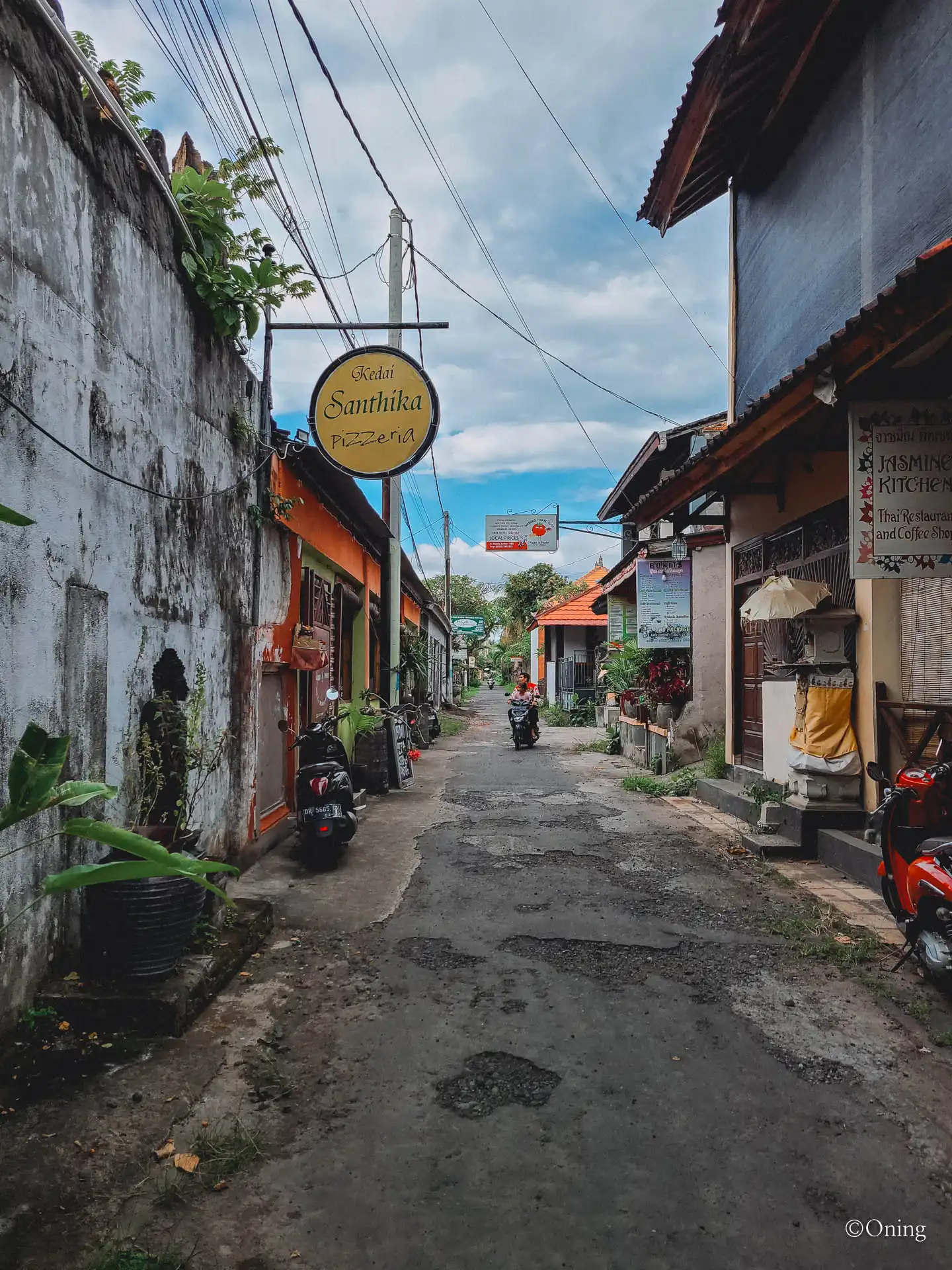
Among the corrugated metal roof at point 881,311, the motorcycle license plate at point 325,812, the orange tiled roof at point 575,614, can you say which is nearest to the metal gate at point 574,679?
the orange tiled roof at point 575,614

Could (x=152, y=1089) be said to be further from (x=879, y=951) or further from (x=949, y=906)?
(x=879, y=951)

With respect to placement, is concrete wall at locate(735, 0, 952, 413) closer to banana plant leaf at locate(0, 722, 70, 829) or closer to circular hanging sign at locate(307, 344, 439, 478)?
circular hanging sign at locate(307, 344, 439, 478)

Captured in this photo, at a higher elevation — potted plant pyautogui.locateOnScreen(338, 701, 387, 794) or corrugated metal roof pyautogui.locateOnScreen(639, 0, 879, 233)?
corrugated metal roof pyautogui.locateOnScreen(639, 0, 879, 233)

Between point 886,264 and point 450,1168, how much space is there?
668 cm

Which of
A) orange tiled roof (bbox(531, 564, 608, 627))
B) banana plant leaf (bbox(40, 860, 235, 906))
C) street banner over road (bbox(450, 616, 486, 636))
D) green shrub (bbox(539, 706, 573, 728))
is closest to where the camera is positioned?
banana plant leaf (bbox(40, 860, 235, 906))

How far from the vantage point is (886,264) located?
20.4 ft

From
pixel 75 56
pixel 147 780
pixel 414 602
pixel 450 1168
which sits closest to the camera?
pixel 450 1168

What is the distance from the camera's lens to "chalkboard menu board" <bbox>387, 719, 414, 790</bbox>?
1012 centimetres

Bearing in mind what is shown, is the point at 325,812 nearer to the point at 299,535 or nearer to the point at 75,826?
the point at 299,535

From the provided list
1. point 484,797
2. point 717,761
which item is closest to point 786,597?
point 717,761

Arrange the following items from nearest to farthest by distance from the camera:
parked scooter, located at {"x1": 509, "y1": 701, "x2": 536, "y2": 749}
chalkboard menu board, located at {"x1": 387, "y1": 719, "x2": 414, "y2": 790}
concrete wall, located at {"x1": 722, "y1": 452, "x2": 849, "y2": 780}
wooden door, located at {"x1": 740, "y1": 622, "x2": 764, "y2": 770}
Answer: concrete wall, located at {"x1": 722, "y1": 452, "x2": 849, "y2": 780}, wooden door, located at {"x1": 740, "y1": 622, "x2": 764, "y2": 770}, chalkboard menu board, located at {"x1": 387, "y1": 719, "x2": 414, "y2": 790}, parked scooter, located at {"x1": 509, "y1": 701, "x2": 536, "y2": 749}

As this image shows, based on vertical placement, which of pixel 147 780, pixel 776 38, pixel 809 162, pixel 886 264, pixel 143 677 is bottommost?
pixel 147 780

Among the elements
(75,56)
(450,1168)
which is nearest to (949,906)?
(450,1168)

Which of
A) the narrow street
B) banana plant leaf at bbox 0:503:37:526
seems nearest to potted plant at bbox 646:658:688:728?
the narrow street
